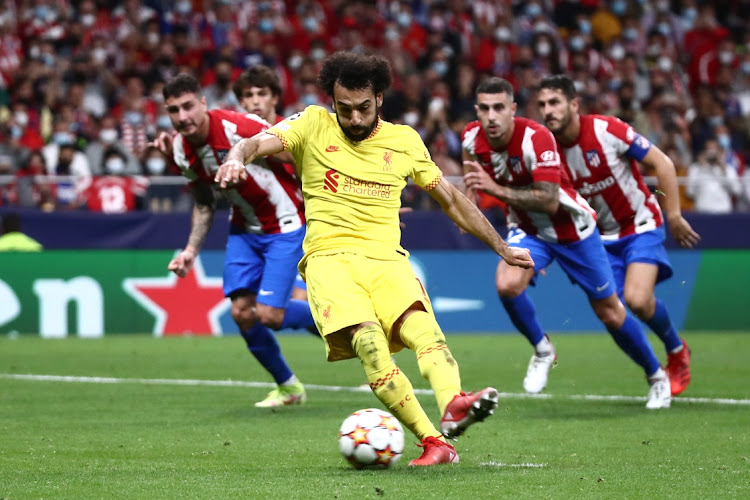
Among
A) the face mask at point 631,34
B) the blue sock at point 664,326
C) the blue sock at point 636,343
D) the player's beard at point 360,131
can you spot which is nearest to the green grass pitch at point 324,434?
the blue sock at point 636,343

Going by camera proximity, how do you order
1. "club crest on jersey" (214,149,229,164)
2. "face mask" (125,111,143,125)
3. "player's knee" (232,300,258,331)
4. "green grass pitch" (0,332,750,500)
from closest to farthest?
"green grass pitch" (0,332,750,500) → "club crest on jersey" (214,149,229,164) → "player's knee" (232,300,258,331) → "face mask" (125,111,143,125)

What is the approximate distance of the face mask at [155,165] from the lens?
16844mm

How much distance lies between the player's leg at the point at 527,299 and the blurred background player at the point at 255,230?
1567 mm

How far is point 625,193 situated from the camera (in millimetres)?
9742

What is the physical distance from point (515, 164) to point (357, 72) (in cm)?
339

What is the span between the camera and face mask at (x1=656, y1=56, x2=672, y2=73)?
882 inches

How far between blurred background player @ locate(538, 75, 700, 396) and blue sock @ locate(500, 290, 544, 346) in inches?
29.5

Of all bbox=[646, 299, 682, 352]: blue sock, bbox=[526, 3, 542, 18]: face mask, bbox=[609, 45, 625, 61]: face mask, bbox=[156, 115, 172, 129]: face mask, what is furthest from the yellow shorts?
bbox=[526, 3, 542, 18]: face mask

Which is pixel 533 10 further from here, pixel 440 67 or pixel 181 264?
pixel 181 264

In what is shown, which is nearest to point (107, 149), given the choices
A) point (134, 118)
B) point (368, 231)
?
point (134, 118)

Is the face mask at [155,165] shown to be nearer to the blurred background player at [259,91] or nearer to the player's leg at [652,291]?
the blurred background player at [259,91]

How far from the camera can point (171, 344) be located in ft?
49.0

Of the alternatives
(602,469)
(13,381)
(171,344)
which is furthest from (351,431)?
(171,344)

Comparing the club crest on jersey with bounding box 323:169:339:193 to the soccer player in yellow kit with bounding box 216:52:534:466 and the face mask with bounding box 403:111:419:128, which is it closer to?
the soccer player in yellow kit with bounding box 216:52:534:466
